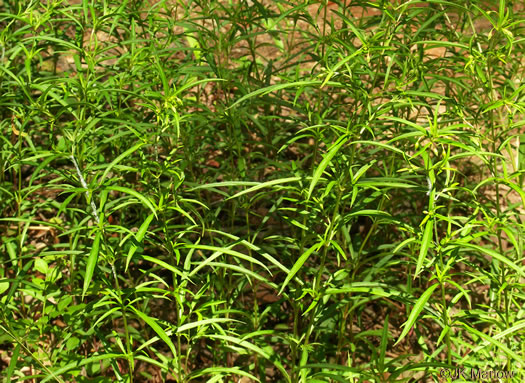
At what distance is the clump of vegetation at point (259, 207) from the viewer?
72.5 inches

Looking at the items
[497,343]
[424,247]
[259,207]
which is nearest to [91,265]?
[424,247]

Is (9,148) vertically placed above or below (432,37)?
below

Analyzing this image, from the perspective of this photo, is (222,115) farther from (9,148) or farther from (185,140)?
(9,148)

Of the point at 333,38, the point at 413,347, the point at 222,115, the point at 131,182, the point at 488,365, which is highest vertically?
the point at 333,38

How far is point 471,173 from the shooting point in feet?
11.6

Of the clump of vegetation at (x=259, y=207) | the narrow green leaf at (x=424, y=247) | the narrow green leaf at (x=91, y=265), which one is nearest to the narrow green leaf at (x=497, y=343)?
the clump of vegetation at (x=259, y=207)

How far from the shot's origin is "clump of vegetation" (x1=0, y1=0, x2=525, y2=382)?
1.84 meters

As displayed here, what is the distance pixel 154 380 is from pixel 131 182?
106 cm

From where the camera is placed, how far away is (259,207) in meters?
3.25

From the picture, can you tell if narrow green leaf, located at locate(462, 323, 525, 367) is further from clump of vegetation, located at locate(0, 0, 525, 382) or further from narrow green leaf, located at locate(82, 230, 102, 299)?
narrow green leaf, located at locate(82, 230, 102, 299)

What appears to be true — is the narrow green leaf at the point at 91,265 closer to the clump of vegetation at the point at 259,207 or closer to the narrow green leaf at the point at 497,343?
the clump of vegetation at the point at 259,207

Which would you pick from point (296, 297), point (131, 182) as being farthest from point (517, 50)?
point (131, 182)

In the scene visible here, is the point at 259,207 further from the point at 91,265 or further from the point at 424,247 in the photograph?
the point at 424,247

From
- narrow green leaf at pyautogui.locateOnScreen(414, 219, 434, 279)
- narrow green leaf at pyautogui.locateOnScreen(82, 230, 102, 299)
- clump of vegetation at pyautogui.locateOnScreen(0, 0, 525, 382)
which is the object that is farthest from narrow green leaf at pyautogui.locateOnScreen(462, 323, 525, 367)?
narrow green leaf at pyautogui.locateOnScreen(82, 230, 102, 299)
